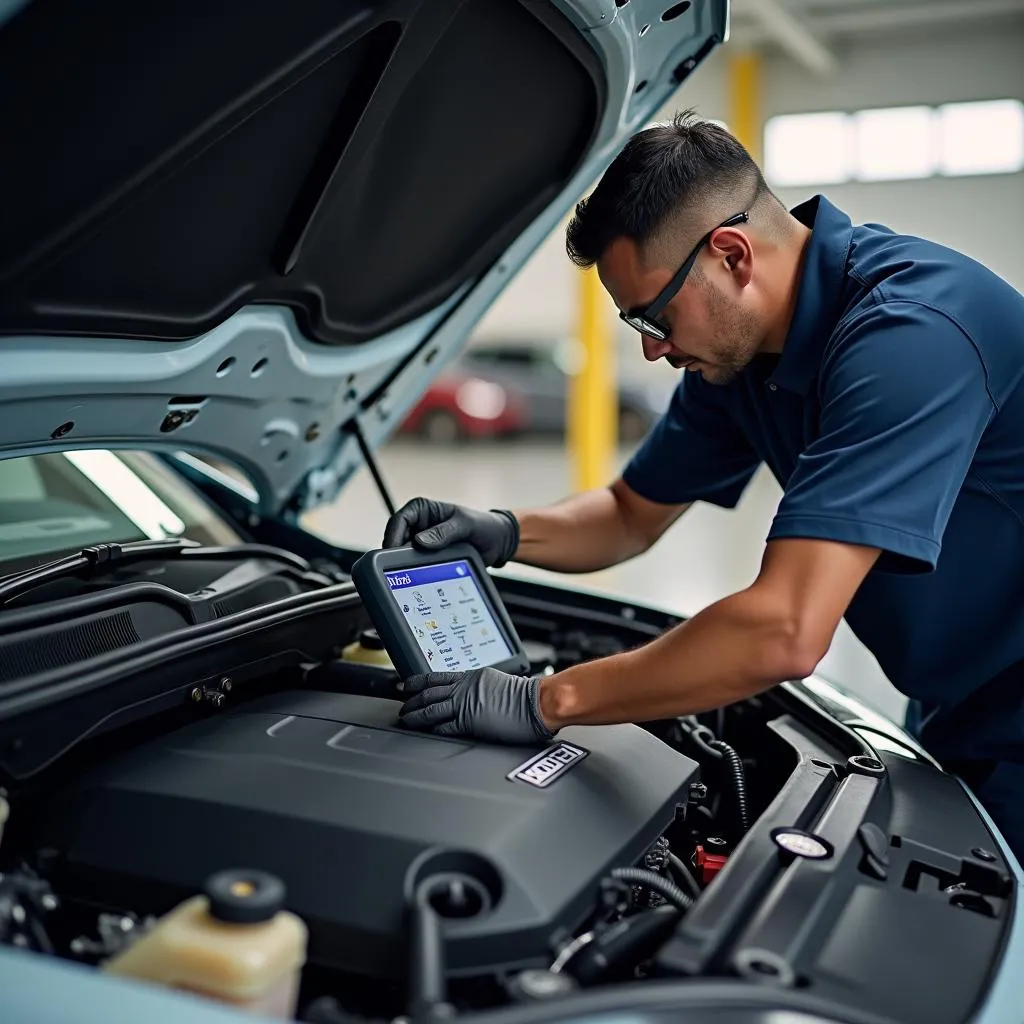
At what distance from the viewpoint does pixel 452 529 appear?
71.5 inches

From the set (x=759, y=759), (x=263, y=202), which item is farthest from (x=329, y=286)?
(x=759, y=759)

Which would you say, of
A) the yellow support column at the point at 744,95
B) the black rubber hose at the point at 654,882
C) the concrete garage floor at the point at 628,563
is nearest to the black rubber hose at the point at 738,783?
the black rubber hose at the point at 654,882

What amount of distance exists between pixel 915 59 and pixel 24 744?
31.2 ft

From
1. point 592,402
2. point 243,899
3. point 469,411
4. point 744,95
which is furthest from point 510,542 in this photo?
point 469,411

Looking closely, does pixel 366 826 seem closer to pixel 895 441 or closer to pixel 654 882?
pixel 654 882

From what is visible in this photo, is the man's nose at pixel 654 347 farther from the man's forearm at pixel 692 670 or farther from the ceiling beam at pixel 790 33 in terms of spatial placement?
the ceiling beam at pixel 790 33

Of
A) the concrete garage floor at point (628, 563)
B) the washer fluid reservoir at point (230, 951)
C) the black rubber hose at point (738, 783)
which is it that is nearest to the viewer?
the washer fluid reservoir at point (230, 951)

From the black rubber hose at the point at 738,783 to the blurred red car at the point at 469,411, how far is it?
9961mm

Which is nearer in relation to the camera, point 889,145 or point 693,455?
point 693,455

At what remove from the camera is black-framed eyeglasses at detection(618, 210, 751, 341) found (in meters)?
1.51

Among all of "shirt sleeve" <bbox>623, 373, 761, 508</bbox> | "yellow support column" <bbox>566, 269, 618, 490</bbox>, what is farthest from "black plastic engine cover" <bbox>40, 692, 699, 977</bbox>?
"yellow support column" <bbox>566, 269, 618, 490</bbox>

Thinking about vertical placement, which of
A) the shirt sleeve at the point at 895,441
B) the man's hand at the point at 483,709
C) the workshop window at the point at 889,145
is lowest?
the man's hand at the point at 483,709

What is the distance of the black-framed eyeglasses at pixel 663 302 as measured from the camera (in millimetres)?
1509

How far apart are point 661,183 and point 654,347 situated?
24 cm
